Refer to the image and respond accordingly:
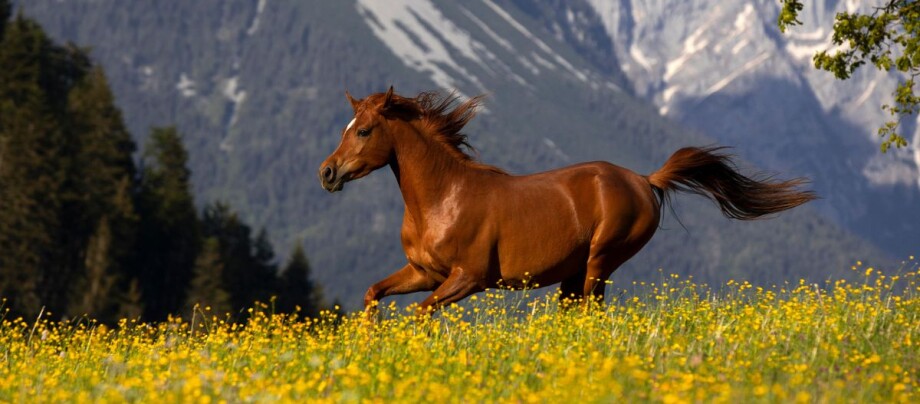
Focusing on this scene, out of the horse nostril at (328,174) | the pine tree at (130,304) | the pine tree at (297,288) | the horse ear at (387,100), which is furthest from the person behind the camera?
the pine tree at (297,288)

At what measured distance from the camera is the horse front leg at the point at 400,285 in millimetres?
13758

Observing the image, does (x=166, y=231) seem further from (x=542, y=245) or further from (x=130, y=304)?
(x=542, y=245)

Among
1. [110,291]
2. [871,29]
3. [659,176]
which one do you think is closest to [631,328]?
[659,176]

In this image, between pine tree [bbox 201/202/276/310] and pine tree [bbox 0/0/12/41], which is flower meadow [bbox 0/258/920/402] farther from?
pine tree [bbox 201/202/276/310]

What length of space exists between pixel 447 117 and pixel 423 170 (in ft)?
2.28

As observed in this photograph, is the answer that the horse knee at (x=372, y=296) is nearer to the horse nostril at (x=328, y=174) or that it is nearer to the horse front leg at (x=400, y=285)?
the horse front leg at (x=400, y=285)

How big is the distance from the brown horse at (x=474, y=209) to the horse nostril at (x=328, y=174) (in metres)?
0.01

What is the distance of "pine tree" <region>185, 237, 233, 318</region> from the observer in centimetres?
9281

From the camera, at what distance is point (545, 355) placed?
1005 centimetres

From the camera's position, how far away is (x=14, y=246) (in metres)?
75.9

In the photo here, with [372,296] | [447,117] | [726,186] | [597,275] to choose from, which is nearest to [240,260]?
[726,186]

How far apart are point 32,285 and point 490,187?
63.8 metres

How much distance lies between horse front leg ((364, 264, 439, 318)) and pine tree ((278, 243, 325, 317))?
324 ft

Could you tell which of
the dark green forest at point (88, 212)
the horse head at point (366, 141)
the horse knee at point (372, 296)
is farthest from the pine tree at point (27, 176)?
the horse knee at point (372, 296)
